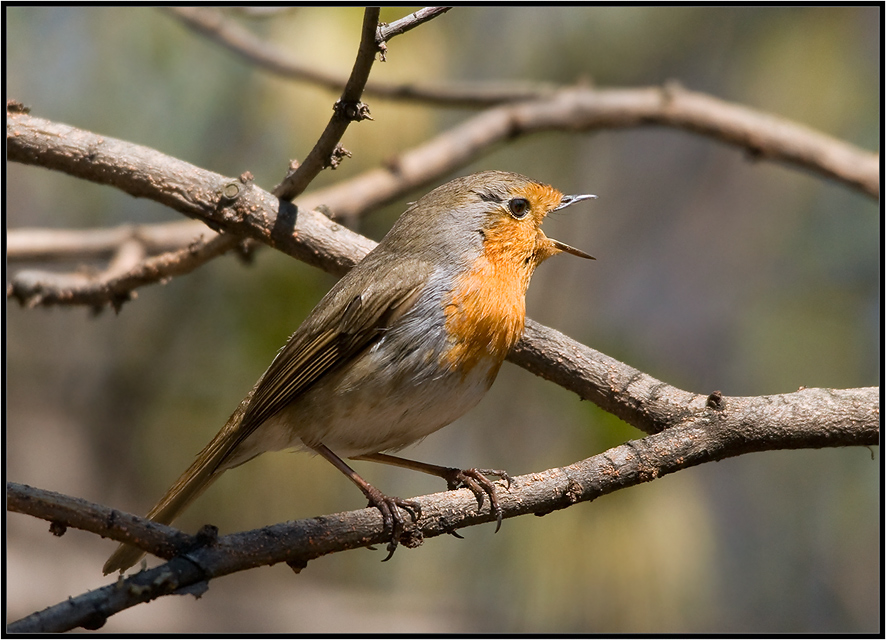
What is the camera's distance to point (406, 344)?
109 inches

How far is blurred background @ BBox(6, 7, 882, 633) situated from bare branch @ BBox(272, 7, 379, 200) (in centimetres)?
233

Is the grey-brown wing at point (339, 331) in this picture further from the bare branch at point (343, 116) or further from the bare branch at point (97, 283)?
the bare branch at point (97, 283)

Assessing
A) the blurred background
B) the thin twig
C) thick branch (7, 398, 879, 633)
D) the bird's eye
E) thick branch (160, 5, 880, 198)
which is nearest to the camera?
thick branch (7, 398, 879, 633)

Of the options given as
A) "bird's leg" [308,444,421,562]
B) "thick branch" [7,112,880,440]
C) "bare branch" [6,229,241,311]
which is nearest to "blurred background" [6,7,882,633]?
"bare branch" [6,229,241,311]

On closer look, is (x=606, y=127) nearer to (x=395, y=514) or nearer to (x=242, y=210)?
(x=242, y=210)

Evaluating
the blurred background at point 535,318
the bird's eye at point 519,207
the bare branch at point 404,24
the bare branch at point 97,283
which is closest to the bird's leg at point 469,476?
the bird's eye at point 519,207

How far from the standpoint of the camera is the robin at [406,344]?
2.76m

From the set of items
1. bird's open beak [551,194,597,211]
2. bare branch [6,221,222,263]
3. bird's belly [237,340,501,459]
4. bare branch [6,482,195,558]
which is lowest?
bare branch [6,482,195,558]

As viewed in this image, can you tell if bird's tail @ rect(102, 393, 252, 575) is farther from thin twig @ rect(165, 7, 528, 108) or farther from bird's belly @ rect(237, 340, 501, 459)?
thin twig @ rect(165, 7, 528, 108)

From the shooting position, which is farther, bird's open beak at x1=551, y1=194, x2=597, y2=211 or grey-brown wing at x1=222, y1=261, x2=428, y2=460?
bird's open beak at x1=551, y1=194, x2=597, y2=211

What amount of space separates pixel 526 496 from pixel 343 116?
1.35 meters

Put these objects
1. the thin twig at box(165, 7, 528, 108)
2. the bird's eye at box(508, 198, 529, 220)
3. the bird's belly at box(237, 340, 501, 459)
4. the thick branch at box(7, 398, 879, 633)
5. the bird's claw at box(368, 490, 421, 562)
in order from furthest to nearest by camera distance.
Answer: the thin twig at box(165, 7, 528, 108), the bird's eye at box(508, 198, 529, 220), the bird's belly at box(237, 340, 501, 459), the bird's claw at box(368, 490, 421, 562), the thick branch at box(7, 398, 879, 633)

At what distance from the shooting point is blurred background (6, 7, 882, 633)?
5.45 metres

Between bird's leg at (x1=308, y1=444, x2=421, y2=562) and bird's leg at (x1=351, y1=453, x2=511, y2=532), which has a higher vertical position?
bird's leg at (x1=351, y1=453, x2=511, y2=532)
